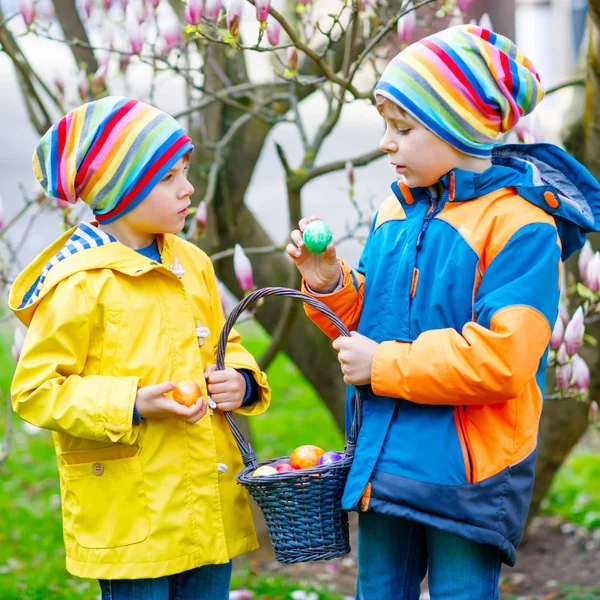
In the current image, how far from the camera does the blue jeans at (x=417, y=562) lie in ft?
7.27

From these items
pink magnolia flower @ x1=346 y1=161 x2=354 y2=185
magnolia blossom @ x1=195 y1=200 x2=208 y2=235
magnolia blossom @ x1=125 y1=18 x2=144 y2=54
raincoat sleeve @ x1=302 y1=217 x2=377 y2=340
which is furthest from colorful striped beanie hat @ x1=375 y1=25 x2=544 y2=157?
magnolia blossom @ x1=125 y1=18 x2=144 y2=54

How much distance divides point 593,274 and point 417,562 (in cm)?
107

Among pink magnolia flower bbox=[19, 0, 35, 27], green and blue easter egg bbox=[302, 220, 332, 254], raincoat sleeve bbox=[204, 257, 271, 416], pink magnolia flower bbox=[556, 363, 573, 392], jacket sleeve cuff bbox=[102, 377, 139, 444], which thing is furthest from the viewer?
pink magnolia flower bbox=[19, 0, 35, 27]

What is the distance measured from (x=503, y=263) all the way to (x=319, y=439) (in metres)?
3.50

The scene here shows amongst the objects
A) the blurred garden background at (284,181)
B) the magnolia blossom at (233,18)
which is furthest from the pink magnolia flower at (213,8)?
the magnolia blossom at (233,18)

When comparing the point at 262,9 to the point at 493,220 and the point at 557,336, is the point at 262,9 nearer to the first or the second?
the point at 493,220

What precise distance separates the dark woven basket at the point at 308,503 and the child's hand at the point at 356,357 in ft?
0.12

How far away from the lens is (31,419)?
7.28 feet

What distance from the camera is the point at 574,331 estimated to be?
9.23ft

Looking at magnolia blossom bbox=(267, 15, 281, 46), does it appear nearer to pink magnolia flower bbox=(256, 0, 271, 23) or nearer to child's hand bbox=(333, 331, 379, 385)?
pink magnolia flower bbox=(256, 0, 271, 23)

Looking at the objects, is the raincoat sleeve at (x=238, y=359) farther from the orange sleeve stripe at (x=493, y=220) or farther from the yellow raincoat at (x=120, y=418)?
the orange sleeve stripe at (x=493, y=220)

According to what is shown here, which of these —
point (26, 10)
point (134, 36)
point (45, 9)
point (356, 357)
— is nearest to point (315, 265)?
point (356, 357)

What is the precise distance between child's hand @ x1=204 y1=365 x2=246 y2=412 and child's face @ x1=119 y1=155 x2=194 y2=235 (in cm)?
39

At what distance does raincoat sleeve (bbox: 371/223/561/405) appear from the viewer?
2.07 m
